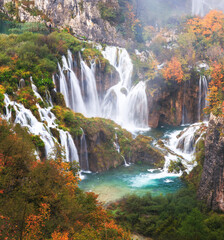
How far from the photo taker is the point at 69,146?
20.9m

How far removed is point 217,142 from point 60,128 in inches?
445

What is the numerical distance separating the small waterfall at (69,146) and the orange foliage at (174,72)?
18.1 m

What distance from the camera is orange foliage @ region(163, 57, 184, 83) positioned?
33875mm

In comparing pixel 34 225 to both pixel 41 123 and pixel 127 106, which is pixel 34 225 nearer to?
pixel 41 123

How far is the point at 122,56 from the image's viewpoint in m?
38.5

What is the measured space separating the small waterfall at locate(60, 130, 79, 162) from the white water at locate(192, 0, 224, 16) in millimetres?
45931

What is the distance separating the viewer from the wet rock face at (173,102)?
112 ft

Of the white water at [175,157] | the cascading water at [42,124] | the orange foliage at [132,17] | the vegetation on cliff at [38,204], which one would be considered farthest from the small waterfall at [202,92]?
the vegetation on cliff at [38,204]

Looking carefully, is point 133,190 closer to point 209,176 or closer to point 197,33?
point 209,176

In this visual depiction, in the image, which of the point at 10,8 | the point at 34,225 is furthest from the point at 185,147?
the point at 10,8

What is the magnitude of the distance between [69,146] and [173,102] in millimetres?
18506

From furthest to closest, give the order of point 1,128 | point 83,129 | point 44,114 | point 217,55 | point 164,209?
point 217,55, point 83,129, point 44,114, point 164,209, point 1,128

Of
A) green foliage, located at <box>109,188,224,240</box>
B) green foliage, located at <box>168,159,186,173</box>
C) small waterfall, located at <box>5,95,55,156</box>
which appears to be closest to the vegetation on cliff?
green foliage, located at <box>109,188,224,240</box>

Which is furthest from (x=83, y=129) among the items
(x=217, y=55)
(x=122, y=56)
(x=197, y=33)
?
(x=197, y=33)
